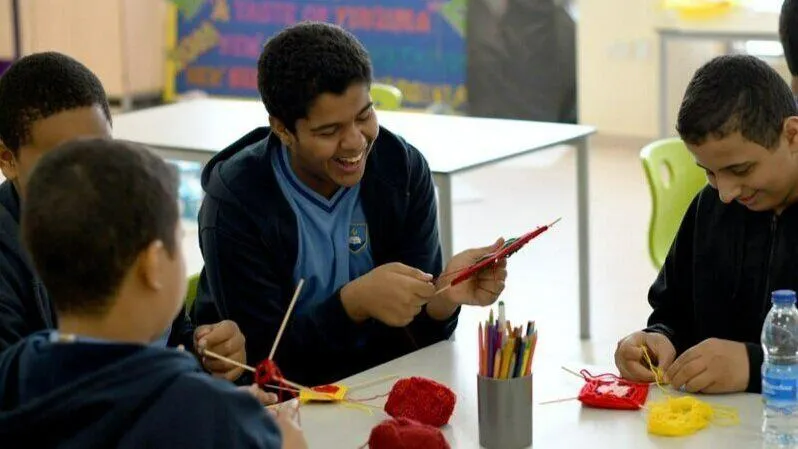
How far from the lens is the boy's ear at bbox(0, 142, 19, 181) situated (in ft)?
6.77

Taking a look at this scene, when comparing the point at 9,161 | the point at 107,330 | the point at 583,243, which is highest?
the point at 9,161

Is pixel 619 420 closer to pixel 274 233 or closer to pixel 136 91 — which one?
pixel 274 233

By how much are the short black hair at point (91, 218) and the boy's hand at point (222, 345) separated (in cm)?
70

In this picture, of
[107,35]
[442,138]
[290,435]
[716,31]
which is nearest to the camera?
[290,435]

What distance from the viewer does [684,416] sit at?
183cm

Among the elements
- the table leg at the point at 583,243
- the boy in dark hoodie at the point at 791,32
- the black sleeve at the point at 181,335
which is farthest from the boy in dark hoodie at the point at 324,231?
the table leg at the point at 583,243

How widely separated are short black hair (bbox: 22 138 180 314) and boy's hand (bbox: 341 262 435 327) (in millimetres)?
824

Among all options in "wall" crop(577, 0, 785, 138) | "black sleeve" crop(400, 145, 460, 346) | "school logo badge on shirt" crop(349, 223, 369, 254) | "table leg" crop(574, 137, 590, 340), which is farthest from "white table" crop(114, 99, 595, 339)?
"wall" crop(577, 0, 785, 138)

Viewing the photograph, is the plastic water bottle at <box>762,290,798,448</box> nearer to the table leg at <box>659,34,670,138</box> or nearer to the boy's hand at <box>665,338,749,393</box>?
the boy's hand at <box>665,338,749,393</box>

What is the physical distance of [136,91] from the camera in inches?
326

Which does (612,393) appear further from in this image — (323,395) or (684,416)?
(323,395)

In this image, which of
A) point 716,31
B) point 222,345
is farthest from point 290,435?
point 716,31

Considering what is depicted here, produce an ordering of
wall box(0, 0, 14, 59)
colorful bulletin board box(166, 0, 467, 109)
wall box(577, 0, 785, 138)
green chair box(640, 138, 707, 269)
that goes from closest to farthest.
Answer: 1. green chair box(640, 138, 707, 269)
2. wall box(577, 0, 785, 138)
3. colorful bulletin board box(166, 0, 467, 109)
4. wall box(0, 0, 14, 59)

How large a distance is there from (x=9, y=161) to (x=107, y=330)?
0.77 meters
